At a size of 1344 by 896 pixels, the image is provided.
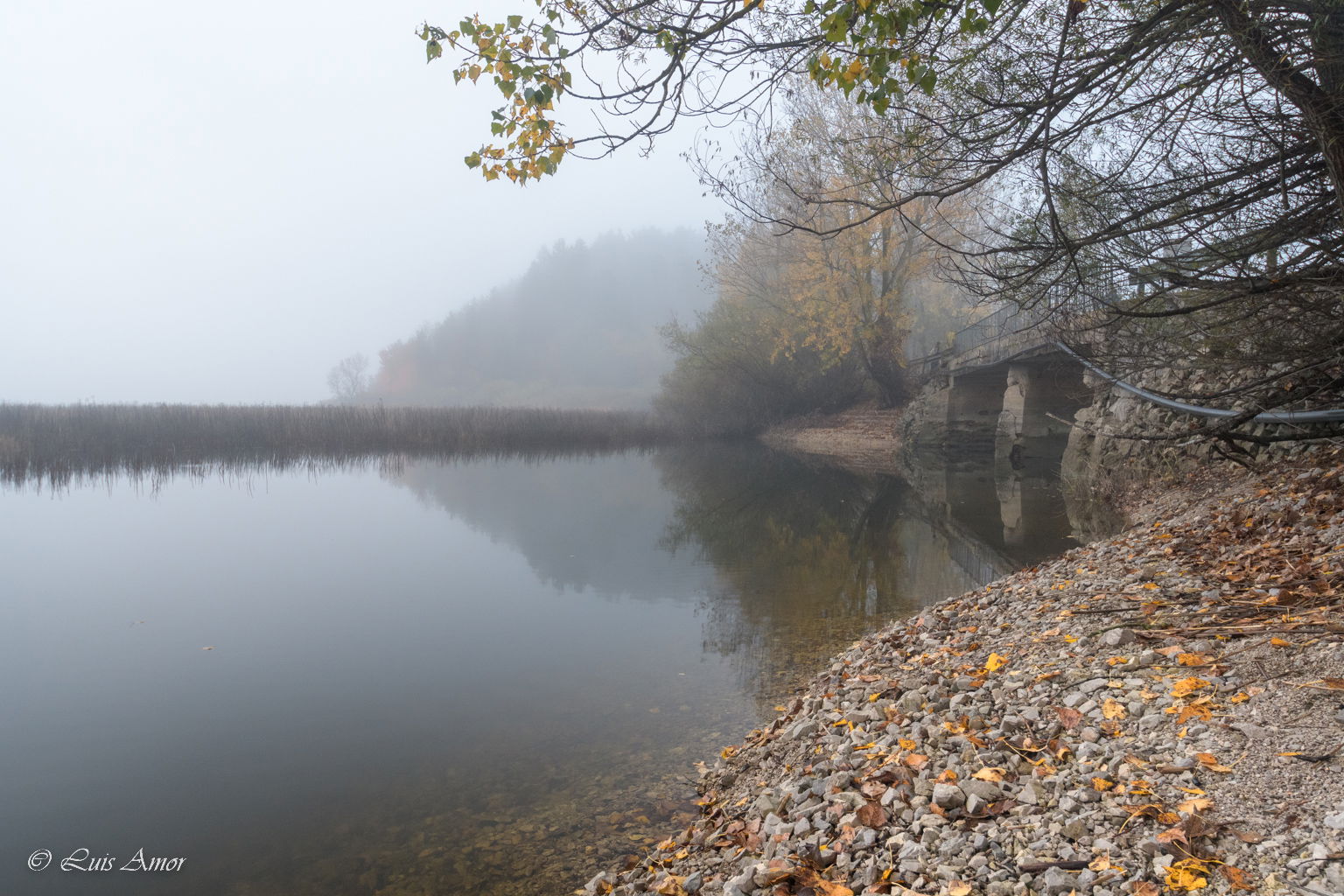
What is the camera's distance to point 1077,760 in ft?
9.21

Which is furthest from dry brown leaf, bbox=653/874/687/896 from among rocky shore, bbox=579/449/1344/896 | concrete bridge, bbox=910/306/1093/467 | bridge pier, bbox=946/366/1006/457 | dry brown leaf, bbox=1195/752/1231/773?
bridge pier, bbox=946/366/1006/457

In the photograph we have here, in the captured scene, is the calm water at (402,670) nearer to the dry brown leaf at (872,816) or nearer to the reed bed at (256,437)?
the dry brown leaf at (872,816)

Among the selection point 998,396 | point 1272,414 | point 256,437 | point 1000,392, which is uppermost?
point 1000,392

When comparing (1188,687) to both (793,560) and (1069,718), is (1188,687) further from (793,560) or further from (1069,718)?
(793,560)

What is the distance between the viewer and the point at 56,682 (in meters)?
6.64

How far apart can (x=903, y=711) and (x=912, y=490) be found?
1540cm

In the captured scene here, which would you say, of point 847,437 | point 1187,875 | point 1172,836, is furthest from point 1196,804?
point 847,437

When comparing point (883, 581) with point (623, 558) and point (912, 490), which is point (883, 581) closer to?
point (623, 558)

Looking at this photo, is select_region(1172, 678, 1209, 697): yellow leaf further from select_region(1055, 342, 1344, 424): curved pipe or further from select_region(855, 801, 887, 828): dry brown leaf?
select_region(1055, 342, 1344, 424): curved pipe

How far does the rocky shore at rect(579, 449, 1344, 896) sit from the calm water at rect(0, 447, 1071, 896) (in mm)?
1016

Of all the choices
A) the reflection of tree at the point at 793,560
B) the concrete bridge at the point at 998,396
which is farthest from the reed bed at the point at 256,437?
the concrete bridge at the point at 998,396

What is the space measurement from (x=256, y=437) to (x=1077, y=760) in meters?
28.4

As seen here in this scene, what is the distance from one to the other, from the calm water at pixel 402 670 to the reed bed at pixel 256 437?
680cm

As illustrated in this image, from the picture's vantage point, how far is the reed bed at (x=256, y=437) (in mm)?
21844
